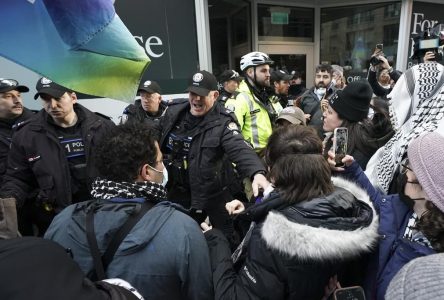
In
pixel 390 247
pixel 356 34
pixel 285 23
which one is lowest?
pixel 390 247

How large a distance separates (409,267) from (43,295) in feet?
2.32

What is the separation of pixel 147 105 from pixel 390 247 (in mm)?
3347

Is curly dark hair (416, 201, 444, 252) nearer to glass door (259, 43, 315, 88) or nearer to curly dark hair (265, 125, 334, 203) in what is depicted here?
curly dark hair (265, 125, 334, 203)

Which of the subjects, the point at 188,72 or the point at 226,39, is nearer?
the point at 188,72

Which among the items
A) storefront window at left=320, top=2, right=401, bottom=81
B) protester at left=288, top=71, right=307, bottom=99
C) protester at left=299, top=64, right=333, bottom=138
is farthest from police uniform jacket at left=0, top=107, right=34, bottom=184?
storefront window at left=320, top=2, right=401, bottom=81

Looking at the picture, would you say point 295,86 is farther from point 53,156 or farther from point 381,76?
point 53,156

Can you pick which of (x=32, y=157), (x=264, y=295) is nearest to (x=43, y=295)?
(x=264, y=295)

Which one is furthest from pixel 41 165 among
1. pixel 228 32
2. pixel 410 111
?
pixel 228 32

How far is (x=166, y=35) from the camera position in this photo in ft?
11.6

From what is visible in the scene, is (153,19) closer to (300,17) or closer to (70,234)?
(70,234)

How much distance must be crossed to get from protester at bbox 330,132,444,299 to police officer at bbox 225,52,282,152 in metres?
1.85

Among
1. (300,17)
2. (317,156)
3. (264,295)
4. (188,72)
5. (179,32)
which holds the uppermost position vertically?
(300,17)

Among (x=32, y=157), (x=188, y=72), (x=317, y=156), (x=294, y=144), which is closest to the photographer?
(x=317, y=156)

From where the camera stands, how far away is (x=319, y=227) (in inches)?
45.5
